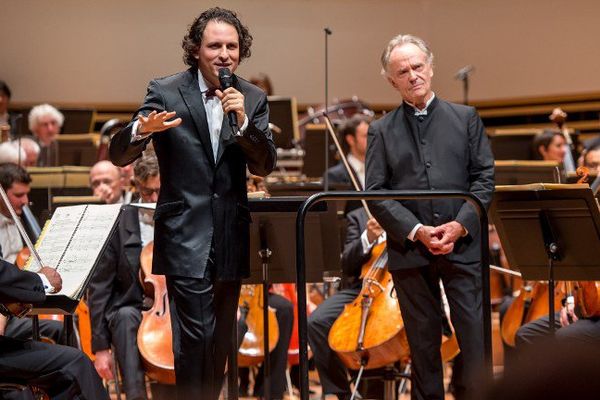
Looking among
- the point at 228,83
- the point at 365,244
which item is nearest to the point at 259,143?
the point at 228,83

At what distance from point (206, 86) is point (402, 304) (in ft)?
3.68

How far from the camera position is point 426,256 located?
3504 millimetres

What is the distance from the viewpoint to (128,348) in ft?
14.5

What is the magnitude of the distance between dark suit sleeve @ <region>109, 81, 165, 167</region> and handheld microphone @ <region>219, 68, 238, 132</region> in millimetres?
251

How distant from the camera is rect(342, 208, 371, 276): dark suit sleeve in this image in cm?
493

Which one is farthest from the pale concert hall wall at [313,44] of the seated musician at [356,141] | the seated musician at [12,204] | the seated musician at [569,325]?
the seated musician at [569,325]

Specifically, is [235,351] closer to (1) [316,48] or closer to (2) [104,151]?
(2) [104,151]

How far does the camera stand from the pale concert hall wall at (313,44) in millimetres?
10211

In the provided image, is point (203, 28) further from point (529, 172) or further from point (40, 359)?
point (529, 172)

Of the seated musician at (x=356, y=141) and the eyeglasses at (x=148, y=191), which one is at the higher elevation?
the seated musician at (x=356, y=141)

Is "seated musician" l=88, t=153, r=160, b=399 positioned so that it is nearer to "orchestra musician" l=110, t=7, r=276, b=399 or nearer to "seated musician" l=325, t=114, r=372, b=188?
"orchestra musician" l=110, t=7, r=276, b=399

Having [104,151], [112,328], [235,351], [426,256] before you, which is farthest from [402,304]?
[104,151]

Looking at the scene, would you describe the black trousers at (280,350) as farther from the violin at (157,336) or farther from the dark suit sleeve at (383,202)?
the dark suit sleeve at (383,202)

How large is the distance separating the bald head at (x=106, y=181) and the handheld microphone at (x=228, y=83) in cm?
276
